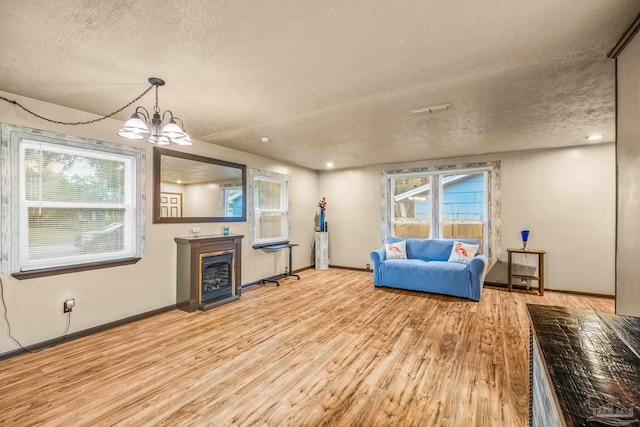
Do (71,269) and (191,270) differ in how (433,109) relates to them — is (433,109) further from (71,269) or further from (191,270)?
(71,269)

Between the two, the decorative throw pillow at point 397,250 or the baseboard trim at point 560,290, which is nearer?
the baseboard trim at point 560,290

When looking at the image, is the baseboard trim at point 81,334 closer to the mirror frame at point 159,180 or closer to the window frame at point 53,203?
the window frame at point 53,203

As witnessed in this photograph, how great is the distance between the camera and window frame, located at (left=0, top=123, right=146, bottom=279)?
269 cm

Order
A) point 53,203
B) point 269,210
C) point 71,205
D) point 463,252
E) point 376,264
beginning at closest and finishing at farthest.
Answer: point 53,203
point 71,205
point 463,252
point 376,264
point 269,210

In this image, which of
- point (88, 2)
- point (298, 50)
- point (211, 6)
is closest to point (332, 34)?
point (298, 50)

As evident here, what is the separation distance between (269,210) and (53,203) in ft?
10.9

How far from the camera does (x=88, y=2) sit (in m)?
1.54

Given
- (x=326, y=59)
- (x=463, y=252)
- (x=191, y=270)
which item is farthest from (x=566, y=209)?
(x=191, y=270)

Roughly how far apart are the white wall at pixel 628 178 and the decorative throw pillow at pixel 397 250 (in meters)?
3.54

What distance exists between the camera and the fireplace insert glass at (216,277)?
13.4 ft

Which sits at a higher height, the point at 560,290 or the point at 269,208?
the point at 269,208

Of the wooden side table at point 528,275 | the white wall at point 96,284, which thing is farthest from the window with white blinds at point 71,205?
the wooden side table at point 528,275

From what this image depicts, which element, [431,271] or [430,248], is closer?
[431,271]

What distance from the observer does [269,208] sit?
5.80 metres
